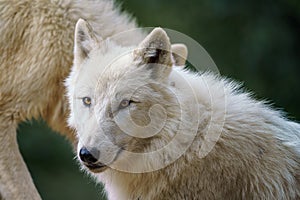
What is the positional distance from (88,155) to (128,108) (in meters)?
0.38

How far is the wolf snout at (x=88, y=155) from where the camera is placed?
14.2 feet

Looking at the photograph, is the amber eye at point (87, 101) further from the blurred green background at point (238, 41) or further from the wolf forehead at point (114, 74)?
the blurred green background at point (238, 41)

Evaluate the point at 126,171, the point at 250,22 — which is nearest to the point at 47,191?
the point at 250,22

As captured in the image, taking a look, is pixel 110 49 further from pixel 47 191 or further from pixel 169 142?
pixel 47 191

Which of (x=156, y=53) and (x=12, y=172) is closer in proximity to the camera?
(x=156, y=53)

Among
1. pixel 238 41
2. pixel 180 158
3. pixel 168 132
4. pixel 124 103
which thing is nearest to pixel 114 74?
pixel 124 103

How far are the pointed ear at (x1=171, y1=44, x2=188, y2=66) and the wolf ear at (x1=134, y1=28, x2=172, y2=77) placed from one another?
77 cm

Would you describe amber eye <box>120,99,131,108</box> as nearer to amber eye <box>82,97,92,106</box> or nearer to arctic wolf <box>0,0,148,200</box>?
amber eye <box>82,97,92,106</box>

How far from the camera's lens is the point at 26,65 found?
19.5 feet

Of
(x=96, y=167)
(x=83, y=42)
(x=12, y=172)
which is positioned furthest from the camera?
(x=12, y=172)

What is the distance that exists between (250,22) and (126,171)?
327 inches

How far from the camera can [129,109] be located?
449 centimetres

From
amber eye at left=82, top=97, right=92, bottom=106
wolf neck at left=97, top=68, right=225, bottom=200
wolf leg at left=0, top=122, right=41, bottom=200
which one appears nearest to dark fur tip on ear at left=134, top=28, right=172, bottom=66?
wolf neck at left=97, top=68, right=225, bottom=200

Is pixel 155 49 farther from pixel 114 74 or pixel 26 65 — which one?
pixel 26 65
